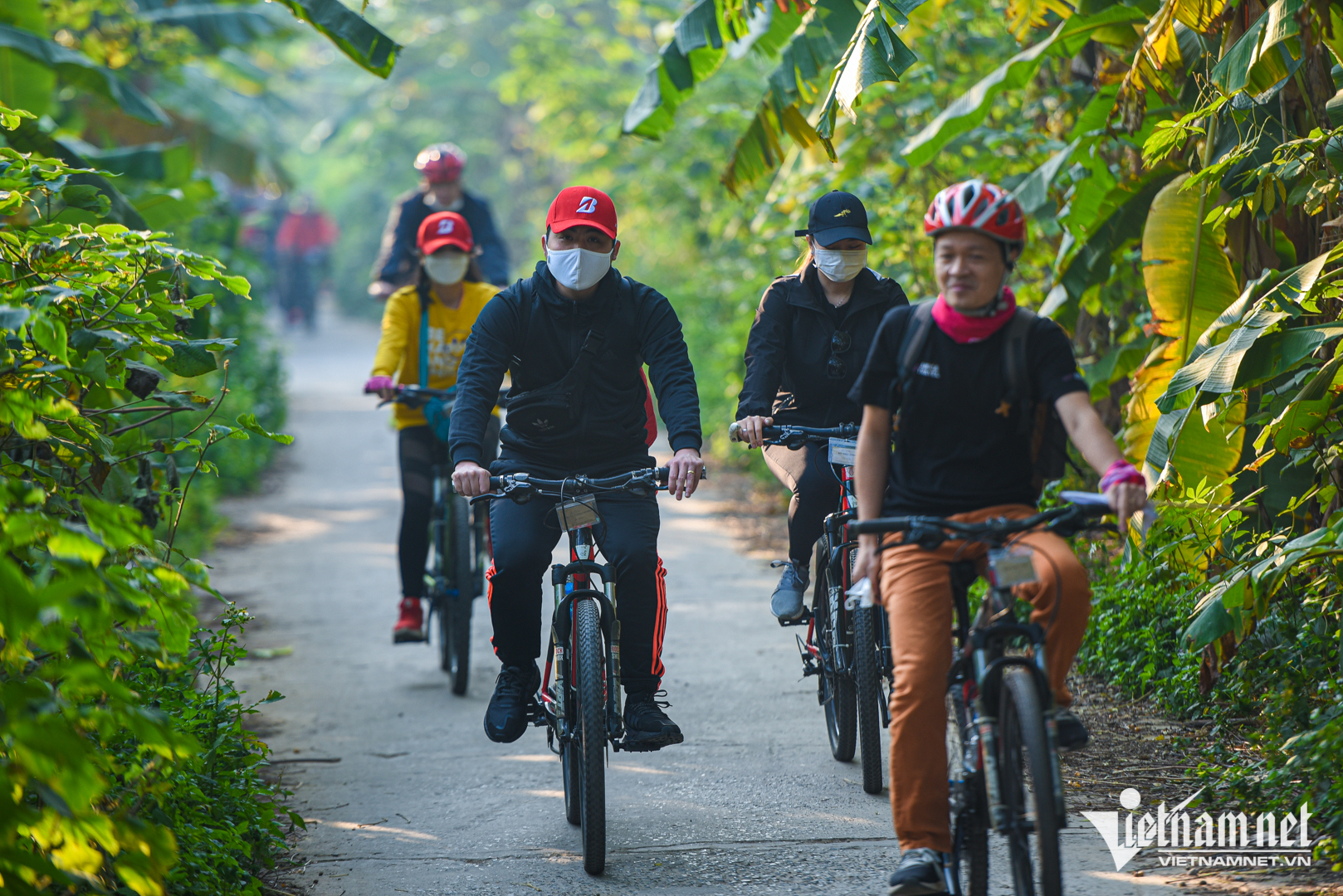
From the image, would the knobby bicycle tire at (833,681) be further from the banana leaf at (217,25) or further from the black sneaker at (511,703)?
the banana leaf at (217,25)

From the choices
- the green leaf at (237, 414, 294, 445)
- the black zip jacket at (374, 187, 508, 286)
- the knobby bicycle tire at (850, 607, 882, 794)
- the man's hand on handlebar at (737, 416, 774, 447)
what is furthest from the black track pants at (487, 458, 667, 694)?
the black zip jacket at (374, 187, 508, 286)

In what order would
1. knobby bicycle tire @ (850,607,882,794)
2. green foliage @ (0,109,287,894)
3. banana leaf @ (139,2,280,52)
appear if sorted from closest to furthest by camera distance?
green foliage @ (0,109,287,894)
knobby bicycle tire @ (850,607,882,794)
banana leaf @ (139,2,280,52)

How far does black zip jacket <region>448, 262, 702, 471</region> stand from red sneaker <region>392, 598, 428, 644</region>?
254 centimetres

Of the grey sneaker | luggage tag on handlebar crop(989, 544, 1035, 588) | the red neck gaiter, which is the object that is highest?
the red neck gaiter

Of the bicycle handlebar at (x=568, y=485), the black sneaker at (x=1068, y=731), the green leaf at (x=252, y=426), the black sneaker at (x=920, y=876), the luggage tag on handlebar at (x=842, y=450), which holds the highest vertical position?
the green leaf at (x=252, y=426)

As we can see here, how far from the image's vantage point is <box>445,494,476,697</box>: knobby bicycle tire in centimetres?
691

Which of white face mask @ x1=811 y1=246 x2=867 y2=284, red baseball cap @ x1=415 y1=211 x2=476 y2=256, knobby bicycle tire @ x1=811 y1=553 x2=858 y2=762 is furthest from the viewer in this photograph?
red baseball cap @ x1=415 y1=211 x2=476 y2=256

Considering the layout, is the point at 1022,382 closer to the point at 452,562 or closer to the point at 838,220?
the point at 838,220

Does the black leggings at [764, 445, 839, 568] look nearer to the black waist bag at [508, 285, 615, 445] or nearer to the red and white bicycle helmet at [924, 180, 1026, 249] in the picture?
the black waist bag at [508, 285, 615, 445]

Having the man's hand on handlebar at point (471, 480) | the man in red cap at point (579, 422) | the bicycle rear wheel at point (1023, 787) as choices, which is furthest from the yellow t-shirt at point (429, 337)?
the bicycle rear wheel at point (1023, 787)

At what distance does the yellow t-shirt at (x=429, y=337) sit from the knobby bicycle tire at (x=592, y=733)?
2.99 m

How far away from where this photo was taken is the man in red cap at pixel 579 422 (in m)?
4.79

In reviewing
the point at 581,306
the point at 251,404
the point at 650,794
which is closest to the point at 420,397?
the point at 581,306

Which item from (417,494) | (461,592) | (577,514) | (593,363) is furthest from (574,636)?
(417,494)
